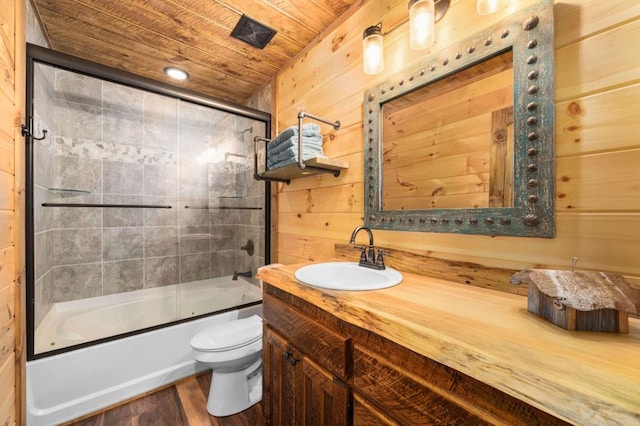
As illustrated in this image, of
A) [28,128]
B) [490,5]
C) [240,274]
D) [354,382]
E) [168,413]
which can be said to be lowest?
[168,413]

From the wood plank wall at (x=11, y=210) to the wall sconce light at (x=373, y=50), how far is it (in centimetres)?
158

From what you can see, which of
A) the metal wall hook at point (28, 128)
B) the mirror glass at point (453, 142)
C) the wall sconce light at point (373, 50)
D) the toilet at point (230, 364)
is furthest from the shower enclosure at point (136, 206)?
the mirror glass at point (453, 142)

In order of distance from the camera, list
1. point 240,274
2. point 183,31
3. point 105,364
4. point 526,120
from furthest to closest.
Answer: point 240,274 < point 183,31 < point 105,364 < point 526,120

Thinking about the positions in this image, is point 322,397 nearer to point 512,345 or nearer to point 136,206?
point 512,345

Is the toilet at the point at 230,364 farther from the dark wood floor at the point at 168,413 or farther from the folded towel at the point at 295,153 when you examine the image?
the folded towel at the point at 295,153

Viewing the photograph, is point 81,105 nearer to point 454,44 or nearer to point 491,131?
point 454,44

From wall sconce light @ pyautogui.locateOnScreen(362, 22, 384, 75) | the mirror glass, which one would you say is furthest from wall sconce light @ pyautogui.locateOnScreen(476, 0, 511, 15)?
wall sconce light @ pyautogui.locateOnScreen(362, 22, 384, 75)

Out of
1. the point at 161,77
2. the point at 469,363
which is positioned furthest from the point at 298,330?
the point at 161,77

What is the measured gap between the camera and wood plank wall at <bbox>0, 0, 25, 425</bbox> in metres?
1.09

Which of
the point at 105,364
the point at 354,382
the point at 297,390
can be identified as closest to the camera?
the point at 354,382

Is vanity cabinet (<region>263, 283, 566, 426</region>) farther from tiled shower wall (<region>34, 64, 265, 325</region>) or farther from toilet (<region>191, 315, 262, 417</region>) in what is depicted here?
tiled shower wall (<region>34, 64, 265, 325</region>)

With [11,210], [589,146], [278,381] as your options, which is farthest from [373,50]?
[11,210]

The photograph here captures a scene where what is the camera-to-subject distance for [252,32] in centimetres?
162

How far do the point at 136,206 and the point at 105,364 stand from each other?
48.6 inches
